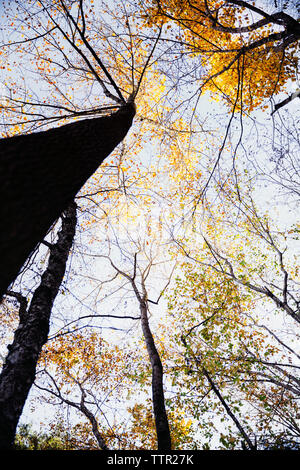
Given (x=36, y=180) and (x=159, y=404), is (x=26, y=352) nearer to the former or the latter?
(x=36, y=180)

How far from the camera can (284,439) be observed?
643cm

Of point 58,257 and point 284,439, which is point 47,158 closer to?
point 58,257

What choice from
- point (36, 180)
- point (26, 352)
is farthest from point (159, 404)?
point (36, 180)

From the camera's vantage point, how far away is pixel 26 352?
3.24 metres

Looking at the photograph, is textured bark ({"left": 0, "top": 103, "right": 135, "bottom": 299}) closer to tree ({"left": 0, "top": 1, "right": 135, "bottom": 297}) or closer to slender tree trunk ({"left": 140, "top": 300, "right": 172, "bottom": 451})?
tree ({"left": 0, "top": 1, "right": 135, "bottom": 297})

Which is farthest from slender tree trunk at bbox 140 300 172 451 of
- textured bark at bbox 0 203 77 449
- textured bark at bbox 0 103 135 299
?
textured bark at bbox 0 103 135 299

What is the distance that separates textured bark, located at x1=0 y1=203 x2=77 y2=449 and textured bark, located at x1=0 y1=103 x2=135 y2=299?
225 centimetres

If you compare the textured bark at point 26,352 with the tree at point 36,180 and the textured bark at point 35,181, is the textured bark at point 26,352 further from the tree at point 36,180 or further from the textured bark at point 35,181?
the tree at point 36,180

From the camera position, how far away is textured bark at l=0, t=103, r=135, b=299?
1391 millimetres

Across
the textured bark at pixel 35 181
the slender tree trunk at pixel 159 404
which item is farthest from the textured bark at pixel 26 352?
the slender tree trunk at pixel 159 404

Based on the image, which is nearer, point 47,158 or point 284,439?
point 47,158

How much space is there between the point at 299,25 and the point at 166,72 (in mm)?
2823

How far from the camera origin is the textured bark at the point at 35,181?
4.56 ft
